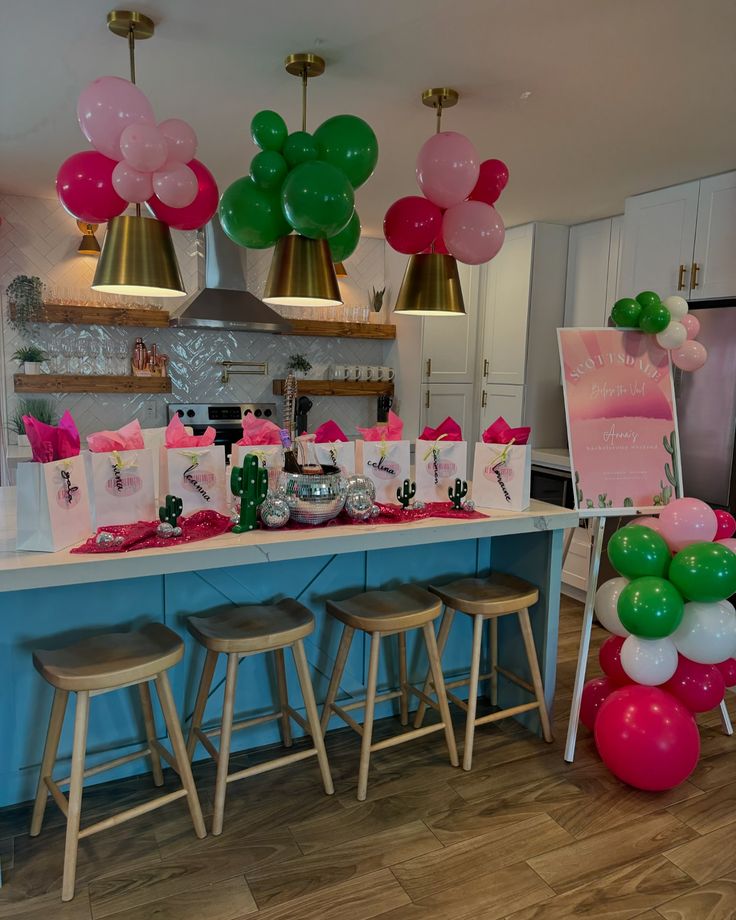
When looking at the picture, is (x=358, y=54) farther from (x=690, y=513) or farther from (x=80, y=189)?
(x=690, y=513)

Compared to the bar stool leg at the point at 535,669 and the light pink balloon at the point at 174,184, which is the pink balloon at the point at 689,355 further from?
the light pink balloon at the point at 174,184

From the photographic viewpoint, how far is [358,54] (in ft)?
7.43

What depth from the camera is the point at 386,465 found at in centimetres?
254

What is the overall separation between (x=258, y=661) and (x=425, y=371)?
10.0ft

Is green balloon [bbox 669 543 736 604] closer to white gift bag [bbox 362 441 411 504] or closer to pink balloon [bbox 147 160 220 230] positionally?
white gift bag [bbox 362 441 411 504]

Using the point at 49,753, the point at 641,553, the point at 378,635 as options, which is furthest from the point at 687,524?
the point at 49,753

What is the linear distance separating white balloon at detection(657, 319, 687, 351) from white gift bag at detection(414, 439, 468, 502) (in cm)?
83

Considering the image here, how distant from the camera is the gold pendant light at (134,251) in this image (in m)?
2.03

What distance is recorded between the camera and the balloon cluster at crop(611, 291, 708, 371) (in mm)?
2568

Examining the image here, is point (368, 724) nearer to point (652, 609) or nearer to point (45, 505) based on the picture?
point (652, 609)

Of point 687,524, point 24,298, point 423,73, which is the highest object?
point 423,73

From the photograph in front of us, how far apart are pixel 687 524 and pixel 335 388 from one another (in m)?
3.13

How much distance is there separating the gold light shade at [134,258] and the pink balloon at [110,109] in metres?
0.23

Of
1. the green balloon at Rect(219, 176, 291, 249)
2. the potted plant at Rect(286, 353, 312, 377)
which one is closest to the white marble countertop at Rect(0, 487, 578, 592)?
the green balloon at Rect(219, 176, 291, 249)
